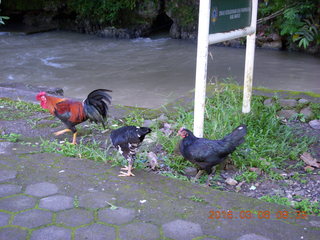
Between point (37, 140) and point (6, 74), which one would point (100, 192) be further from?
point (6, 74)

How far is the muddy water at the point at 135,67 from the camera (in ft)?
30.9

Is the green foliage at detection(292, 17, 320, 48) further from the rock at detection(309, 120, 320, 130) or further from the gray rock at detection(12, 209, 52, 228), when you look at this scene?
the gray rock at detection(12, 209, 52, 228)

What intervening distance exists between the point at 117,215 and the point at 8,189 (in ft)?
3.47

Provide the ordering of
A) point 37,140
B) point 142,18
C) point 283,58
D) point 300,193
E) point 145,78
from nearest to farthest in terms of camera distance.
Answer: point 300,193 < point 37,140 < point 145,78 < point 283,58 < point 142,18

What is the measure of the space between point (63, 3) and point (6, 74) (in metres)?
8.12

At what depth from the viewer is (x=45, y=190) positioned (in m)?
3.44

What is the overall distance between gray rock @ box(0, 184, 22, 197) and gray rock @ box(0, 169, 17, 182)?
0.14m

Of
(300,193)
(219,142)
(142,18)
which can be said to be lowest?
(300,193)

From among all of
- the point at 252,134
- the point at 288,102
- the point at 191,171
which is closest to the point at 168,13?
the point at 288,102

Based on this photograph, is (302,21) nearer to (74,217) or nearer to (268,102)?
(268,102)

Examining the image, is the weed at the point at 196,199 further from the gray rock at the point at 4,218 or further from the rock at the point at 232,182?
the gray rock at the point at 4,218

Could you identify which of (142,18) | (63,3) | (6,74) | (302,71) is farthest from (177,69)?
(63,3)

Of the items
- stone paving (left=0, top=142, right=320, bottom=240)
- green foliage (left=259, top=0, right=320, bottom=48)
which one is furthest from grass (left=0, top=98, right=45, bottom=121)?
green foliage (left=259, top=0, right=320, bottom=48)
